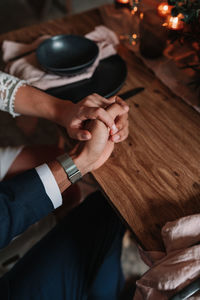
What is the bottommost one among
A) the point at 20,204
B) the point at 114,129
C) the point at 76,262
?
the point at 76,262

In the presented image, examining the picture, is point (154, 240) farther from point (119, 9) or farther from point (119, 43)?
point (119, 9)

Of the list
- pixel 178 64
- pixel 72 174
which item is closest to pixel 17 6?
pixel 178 64

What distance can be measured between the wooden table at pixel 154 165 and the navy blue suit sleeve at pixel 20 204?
6.0 inches

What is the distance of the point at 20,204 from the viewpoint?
600mm

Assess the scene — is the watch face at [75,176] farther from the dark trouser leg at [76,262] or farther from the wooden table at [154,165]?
the dark trouser leg at [76,262]

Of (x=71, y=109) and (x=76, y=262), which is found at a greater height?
(x=71, y=109)

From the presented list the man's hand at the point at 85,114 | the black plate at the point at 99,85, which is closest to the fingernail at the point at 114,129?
the man's hand at the point at 85,114

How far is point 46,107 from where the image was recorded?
80 centimetres

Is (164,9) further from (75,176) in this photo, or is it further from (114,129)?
(75,176)

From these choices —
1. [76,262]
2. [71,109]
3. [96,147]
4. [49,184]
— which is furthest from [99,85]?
[76,262]

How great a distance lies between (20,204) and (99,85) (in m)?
0.45

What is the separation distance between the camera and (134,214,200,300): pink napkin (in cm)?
45

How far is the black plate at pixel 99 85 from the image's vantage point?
806 millimetres

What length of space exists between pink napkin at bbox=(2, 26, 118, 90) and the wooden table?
0.14 m
